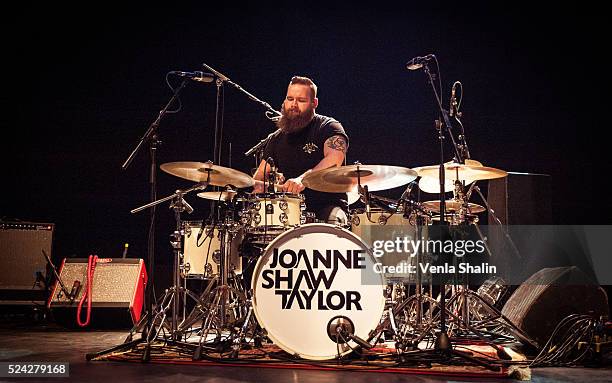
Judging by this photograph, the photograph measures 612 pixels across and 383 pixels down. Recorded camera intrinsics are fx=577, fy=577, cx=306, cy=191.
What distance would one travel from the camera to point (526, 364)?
351 centimetres

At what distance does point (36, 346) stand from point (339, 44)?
478cm

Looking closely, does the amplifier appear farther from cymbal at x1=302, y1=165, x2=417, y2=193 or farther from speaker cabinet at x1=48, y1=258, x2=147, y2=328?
cymbal at x1=302, y1=165, x2=417, y2=193

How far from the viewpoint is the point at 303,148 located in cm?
520

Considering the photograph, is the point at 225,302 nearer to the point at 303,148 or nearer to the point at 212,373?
the point at 212,373

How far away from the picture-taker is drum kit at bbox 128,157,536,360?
364 centimetres

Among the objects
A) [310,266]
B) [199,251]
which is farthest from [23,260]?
[310,266]

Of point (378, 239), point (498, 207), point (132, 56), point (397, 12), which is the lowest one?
point (378, 239)

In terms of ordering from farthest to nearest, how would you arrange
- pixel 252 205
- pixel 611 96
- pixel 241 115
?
pixel 241 115
pixel 611 96
pixel 252 205

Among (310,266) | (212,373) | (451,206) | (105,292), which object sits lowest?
(212,373)

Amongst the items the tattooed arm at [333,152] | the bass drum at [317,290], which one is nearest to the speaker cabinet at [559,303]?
the bass drum at [317,290]

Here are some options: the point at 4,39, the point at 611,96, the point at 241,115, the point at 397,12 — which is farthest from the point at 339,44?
the point at 4,39

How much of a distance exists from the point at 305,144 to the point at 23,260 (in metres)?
3.56

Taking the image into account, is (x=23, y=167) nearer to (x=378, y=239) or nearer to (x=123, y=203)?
(x=123, y=203)

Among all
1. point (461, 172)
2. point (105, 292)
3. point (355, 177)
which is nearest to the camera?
point (355, 177)
